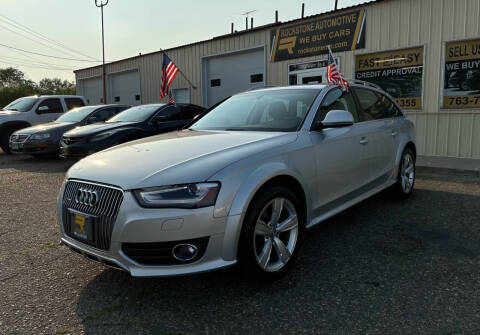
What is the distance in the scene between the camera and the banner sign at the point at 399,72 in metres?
9.29

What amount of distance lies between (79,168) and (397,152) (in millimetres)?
3762

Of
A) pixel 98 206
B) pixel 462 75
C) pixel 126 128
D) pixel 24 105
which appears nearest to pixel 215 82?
pixel 24 105

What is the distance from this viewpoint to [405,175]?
201 inches

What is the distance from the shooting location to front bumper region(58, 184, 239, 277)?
7.47 feet

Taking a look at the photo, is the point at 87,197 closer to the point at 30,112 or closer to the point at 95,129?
the point at 95,129

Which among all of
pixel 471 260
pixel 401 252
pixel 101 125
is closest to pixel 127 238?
pixel 401 252

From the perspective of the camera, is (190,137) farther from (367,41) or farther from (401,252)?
(367,41)

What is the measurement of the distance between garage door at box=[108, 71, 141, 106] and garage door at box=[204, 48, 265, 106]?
504cm

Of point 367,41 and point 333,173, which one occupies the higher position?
point 367,41

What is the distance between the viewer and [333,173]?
11.2ft

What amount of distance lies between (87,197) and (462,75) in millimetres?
8912

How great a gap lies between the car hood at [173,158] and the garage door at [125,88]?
16.0 meters

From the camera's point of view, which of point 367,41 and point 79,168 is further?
point 367,41

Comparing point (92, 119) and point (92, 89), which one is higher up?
point (92, 89)
